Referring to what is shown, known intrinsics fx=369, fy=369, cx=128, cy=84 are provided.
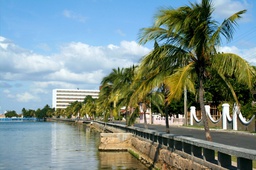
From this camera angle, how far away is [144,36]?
41.7 ft

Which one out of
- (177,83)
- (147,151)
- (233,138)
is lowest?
(147,151)

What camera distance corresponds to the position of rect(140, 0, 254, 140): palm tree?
1156 cm

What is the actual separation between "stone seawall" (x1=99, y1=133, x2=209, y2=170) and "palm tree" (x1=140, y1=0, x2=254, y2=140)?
1.61 meters

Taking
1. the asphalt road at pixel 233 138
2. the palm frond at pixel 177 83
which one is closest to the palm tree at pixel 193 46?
the palm frond at pixel 177 83

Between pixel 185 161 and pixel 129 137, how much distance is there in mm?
15405

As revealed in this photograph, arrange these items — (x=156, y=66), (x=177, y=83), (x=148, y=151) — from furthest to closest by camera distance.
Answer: (x=148, y=151)
(x=156, y=66)
(x=177, y=83)

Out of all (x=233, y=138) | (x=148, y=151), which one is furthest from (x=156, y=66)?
(x=233, y=138)

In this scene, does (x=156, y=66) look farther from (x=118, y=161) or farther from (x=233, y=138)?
(x=233, y=138)

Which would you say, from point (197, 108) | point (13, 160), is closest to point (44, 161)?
point (13, 160)

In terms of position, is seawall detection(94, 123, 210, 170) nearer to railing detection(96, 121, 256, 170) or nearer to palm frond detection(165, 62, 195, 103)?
railing detection(96, 121, 256, 170)

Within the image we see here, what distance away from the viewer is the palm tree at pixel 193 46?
A: 11.6m

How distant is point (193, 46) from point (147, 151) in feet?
32.0

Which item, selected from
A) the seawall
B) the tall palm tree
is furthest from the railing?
the tall palm tree

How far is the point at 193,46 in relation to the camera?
1244cm
